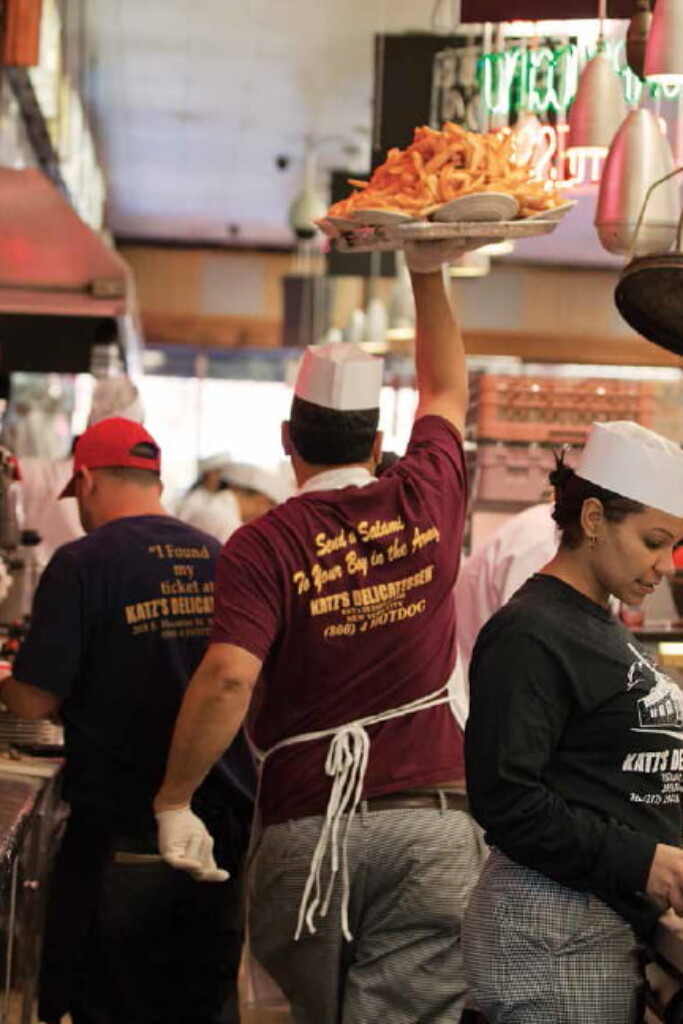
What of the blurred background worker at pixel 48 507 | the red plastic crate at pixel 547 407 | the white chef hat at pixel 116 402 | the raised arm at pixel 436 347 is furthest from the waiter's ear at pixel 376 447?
the blurred background worker at pixel 48 507

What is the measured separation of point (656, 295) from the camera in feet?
12.1

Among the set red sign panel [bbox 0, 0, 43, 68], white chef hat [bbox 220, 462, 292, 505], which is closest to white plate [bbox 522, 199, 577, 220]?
red sign panel [bbox 0, 0, 43, 68]

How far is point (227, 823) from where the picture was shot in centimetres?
407

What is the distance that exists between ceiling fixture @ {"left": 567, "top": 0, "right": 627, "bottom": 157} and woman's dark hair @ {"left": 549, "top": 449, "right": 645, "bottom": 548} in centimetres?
166

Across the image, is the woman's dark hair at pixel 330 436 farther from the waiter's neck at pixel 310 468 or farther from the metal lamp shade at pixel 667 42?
the metal lamp shade at pixel 667 42

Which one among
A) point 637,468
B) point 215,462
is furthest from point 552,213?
point 215,462

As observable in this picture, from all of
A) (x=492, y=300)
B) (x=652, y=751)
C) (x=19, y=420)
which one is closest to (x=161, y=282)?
(x=492, y=300)

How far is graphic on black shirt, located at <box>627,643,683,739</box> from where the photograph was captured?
2846 mm

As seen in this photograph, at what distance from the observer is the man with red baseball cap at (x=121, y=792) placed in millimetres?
3977

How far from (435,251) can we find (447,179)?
195mm

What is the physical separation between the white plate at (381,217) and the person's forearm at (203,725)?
3.02 feet

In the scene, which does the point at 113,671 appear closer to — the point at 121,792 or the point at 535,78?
the point at 121,792

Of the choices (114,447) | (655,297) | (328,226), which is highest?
(328,226)

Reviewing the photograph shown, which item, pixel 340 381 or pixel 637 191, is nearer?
pixel 340 381
